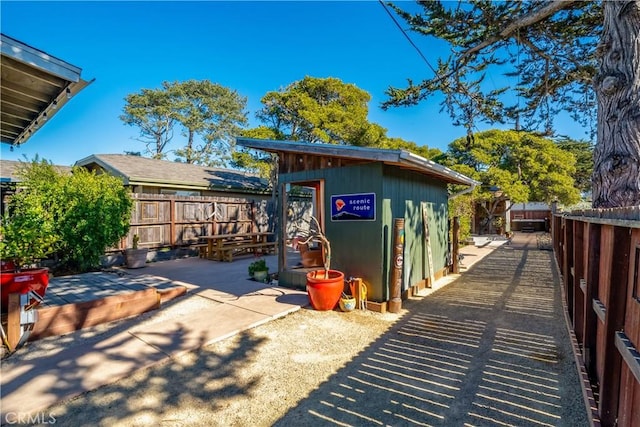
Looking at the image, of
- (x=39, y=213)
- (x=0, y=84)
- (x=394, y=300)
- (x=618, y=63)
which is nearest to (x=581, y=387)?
(x=394, y=300)

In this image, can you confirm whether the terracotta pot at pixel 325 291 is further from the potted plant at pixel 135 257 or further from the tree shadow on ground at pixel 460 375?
the potted plant at pixel 135 257

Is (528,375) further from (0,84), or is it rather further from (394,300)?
(0,84)

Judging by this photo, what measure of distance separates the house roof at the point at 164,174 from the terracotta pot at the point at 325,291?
7.66 meters

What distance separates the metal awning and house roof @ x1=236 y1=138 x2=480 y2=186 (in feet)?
8.97


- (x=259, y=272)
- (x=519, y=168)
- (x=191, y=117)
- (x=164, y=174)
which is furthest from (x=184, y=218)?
(x=519, y=168)

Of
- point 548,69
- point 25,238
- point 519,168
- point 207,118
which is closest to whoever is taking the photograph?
point 25,238

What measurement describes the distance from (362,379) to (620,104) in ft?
15.5

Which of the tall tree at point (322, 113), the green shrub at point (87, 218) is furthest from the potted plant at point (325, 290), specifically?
the tall tree at point (322, 113)

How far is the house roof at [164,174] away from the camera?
384 inches

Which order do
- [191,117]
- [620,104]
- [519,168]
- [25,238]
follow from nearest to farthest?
[620,104], [25,238], [519,168], [191,117]

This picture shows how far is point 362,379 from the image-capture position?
2826mm

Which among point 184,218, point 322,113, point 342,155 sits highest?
point 322,113

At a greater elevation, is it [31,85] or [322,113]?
[322,113]

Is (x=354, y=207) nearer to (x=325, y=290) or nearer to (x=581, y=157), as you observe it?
(x=325, y=290)
